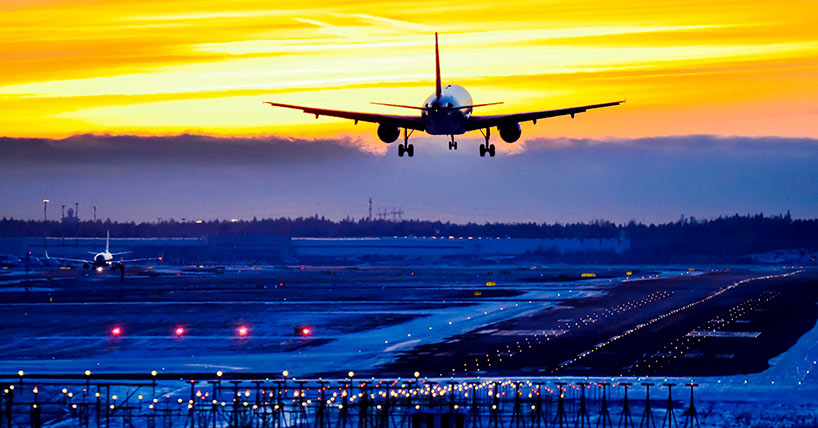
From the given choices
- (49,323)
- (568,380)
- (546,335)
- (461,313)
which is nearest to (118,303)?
(49,323)

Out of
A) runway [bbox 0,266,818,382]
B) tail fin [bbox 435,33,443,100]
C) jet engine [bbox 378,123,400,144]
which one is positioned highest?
tail fin [bbox 435,33,443,100]

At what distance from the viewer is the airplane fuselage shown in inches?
3243

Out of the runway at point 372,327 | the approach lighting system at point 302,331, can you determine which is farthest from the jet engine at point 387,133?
the approach lighting system at point 302,331

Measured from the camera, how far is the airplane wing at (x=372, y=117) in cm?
8650

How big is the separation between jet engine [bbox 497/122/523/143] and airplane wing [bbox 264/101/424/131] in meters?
6.40

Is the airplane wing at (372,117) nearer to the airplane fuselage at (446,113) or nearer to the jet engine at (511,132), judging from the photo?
the airplane fuselage at (446,113)

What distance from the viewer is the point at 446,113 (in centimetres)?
8256

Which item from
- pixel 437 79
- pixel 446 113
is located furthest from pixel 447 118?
pixel 437 79

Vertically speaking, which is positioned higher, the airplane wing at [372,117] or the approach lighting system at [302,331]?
the airplane wing at [372,117]

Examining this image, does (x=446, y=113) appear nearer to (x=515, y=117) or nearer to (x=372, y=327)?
(x=515, y=117)

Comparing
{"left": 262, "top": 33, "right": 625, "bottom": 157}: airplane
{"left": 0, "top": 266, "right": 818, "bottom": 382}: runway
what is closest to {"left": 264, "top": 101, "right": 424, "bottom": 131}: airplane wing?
{"left": 262, "top": 33, "right": 625, "bottom": 157}: airplane

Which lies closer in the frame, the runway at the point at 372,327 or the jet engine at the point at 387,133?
the runway at the point at 372,327

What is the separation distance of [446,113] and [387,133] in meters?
9.26

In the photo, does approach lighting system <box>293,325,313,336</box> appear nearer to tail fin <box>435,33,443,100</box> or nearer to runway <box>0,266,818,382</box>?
runway <box>0,266,818,382</box>
